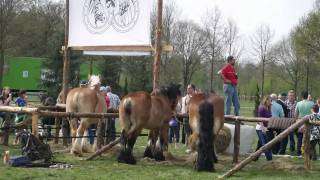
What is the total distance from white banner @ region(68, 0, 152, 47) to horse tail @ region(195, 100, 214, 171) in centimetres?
410

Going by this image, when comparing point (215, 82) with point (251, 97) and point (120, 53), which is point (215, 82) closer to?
point (251, 97)

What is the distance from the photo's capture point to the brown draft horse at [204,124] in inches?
411

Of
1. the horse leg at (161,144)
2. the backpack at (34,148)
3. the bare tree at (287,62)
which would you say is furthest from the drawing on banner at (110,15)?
the bare tree at (287,62)

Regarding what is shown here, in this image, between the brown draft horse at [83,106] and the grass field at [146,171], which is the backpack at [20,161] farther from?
the brown draft horse at [83,106]

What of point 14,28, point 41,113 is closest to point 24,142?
point 41,113

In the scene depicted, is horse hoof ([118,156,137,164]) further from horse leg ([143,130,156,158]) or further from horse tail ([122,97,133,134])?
horse leg ([143,130,156,158])

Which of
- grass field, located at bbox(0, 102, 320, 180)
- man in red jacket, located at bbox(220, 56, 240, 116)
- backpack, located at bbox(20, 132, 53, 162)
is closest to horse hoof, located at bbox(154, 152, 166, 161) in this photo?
grass field, located at bbox(0, 102, 320, 180)

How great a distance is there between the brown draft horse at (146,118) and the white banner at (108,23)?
2.57 m

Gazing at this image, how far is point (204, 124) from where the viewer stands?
10.6 meters

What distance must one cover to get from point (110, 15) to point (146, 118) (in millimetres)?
4875

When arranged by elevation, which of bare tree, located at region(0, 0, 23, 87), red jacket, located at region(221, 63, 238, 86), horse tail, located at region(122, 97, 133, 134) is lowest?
horse tail, located at region(122, 97, 133, 134)

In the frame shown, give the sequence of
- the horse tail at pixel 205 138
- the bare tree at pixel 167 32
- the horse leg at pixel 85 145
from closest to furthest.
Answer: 1. the horse tail at pixel 205 138
2. the horse leg at pixel 85 145
3. the bare tree at pixel 167 32

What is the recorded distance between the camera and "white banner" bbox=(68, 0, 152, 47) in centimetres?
1447

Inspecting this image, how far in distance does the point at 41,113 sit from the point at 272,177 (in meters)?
4.87
